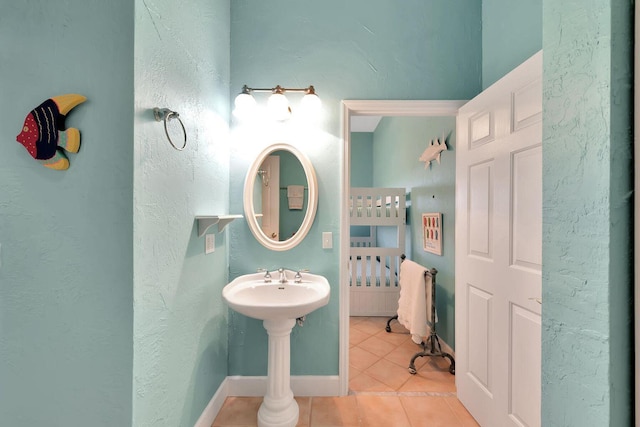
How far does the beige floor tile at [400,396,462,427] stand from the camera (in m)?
1.66

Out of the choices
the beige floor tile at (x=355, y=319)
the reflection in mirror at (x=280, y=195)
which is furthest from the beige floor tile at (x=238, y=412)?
the beige floor tile at (x=355, y=319)

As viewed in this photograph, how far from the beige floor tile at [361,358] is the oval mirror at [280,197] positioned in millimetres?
1203

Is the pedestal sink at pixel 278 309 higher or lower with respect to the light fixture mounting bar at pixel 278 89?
lower

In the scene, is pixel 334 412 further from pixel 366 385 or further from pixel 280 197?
pixel 280 197

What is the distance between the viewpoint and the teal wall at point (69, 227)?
972 mm

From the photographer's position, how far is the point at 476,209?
1.68 m

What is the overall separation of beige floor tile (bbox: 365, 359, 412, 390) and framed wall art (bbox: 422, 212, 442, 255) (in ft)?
3.43

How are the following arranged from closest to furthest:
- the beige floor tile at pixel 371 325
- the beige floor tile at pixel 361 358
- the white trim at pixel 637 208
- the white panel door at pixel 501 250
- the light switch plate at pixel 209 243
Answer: the white trim at pixel 637 208
the white panel door at pixel 501 250
the light switch plate at pixel 209 243
the beige floor tile at pixel 361 358
the beige floor tile at pixel 371 325

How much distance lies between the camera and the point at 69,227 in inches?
39.0

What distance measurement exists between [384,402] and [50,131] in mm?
2199

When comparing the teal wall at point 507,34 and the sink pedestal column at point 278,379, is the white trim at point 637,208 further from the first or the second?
the sink pedestal column at point 278,379

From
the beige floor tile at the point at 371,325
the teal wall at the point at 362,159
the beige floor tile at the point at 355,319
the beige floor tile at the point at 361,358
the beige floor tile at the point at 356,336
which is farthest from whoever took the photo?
the teal wall at the point at 362,159

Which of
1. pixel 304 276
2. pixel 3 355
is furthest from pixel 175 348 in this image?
pixel 304 276

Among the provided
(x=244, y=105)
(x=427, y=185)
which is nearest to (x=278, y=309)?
(x=244, y=105)
